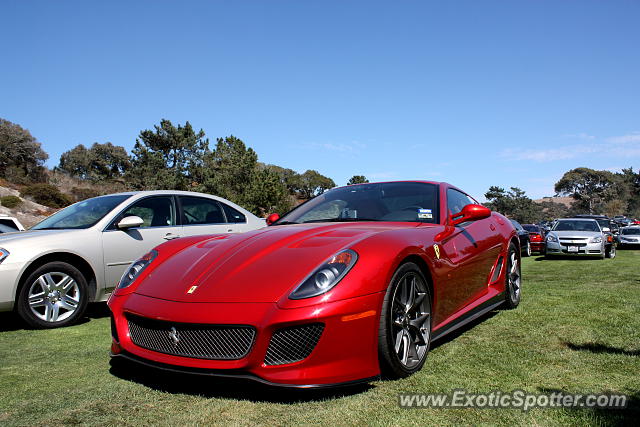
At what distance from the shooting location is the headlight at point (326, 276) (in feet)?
8.70

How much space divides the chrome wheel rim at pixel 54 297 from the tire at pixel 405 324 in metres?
3.79

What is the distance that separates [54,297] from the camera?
16.8ft

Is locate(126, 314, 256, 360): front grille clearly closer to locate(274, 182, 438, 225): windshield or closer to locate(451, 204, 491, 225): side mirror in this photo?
locate(274, 182, 438, 225): windshield

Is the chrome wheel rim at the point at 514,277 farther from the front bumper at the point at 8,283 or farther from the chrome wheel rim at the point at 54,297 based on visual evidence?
the front bumper at the point at 8,283

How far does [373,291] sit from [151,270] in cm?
160

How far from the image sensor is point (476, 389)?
9.19 feet

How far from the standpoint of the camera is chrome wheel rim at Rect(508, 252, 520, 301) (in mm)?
5316

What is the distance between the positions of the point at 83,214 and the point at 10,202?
92.3 feet

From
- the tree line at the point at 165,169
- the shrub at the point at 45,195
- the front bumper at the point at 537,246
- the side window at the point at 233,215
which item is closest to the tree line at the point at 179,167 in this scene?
the tree line at the point at 165,169

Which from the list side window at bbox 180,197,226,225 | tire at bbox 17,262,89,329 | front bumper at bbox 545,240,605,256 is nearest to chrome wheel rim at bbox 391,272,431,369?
tire at bbox 17,262,89,329

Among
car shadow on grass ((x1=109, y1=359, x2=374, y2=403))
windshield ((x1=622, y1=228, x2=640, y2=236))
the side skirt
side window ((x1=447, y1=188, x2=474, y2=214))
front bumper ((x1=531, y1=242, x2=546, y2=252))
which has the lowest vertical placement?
front bumper ((x1=531, y1=242, x2=546, y2=252))

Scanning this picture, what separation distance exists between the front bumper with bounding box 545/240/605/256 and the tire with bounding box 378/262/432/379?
46.2ft

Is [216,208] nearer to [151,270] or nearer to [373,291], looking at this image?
[151,270]

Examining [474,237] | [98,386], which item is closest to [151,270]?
[98,386]
